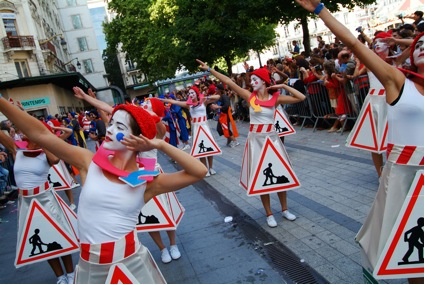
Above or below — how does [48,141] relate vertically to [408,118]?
above

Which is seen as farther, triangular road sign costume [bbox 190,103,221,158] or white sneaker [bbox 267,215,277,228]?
triangular road sign costume [bbox 190,103,221,158]

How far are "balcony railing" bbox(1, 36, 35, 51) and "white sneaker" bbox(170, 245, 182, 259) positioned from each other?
27.8m

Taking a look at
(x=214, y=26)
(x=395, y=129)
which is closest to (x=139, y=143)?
(x=395, y=129)

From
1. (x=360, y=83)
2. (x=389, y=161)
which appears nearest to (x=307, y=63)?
(x=360, y=83)

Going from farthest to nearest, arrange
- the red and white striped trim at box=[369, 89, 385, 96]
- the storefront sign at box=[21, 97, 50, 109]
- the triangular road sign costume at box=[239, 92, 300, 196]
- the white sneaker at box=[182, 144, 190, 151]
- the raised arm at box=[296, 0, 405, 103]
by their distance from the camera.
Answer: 1. the storefront sign at box=[21, 97, 50, 109]
2. the white sneaker at box=[182, 144, 190, 151]
3. the red and white striped trim at box=[369, 89, 385, 96]
4. the triangular road sign costume at box=[239, 92, 300, 196]
5. the raised arm at box=[296, 0, 405, 103]

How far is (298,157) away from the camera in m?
8.96

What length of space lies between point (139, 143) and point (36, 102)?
3102 cm

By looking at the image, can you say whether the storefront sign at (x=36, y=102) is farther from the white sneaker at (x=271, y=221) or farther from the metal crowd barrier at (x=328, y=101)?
the white sneaker at (x=271, y=221)

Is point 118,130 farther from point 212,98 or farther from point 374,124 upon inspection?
point 212,98

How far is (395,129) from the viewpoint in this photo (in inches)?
110

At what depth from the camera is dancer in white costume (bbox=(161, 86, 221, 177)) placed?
28.6 ft

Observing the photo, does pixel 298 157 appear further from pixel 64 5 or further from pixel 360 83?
pixel 64 5

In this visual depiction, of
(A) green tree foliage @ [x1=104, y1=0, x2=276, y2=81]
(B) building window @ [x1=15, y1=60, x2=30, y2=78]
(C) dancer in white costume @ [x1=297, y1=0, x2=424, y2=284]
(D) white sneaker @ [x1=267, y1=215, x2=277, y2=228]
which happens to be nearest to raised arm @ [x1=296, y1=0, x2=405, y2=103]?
(C) dancer in white costume @ [x1=297, y1=0, x2=424, y2=284]

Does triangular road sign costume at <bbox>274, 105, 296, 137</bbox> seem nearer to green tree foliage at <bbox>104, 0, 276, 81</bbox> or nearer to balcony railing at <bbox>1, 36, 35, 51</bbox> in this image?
green tree foliage at <bbox>104, 0, 276, 81</bbox>
